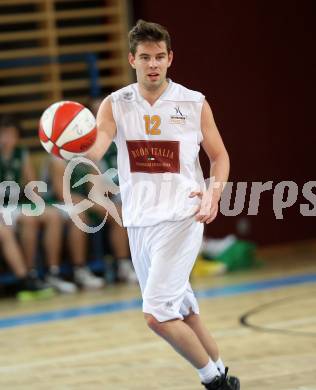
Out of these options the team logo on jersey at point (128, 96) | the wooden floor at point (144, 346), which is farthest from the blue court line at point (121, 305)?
the team logo on jersey at point (128, 96)

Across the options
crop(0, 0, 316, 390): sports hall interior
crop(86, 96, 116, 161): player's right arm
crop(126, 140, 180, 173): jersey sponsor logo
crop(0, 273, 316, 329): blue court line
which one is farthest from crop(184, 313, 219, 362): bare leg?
crop(0, 273, 316, 329): blue court line

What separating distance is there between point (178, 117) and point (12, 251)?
192 inches

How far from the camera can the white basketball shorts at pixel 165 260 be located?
4.99 metres

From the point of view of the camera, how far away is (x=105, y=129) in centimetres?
515

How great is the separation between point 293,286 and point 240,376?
3526mm

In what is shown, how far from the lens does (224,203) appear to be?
10.5m

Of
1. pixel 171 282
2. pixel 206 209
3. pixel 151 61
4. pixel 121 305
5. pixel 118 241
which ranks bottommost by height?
pixel 121 305

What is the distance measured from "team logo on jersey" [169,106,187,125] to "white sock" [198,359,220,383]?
1.24 meters

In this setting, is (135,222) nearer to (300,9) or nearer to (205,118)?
(205,118)

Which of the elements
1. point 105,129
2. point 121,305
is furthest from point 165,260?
point 121,305

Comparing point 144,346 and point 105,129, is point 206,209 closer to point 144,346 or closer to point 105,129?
point 105,129

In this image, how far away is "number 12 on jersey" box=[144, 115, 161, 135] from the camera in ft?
16.7

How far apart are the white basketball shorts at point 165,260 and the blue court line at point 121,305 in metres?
3.33

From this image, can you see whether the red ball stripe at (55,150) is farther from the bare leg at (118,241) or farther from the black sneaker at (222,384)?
the bare leg at (118,241)
